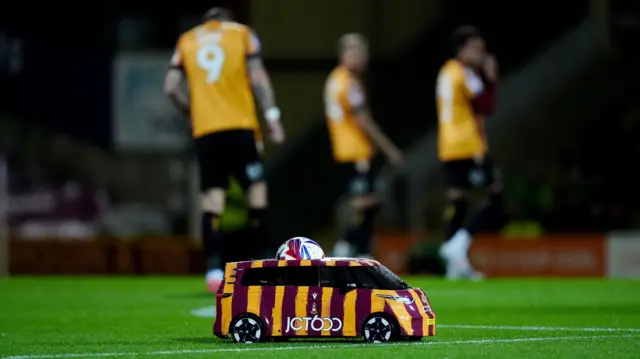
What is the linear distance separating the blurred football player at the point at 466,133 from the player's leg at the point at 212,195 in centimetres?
448

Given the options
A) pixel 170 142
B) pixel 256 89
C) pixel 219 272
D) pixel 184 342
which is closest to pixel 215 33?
pixel 256 89

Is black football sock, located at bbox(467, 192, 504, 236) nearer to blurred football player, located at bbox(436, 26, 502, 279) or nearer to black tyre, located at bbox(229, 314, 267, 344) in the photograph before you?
blurred football player, located at bbox(436, 26, 502, 279)

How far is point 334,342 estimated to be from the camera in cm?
936

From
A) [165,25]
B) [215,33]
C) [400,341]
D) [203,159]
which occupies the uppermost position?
[165,25]

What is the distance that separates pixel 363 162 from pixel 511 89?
20.8 ft

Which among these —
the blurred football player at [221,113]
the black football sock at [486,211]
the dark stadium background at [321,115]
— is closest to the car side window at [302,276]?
the blurred football player at [221,113]

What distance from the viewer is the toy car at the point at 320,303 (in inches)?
356

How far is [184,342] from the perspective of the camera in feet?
31.0

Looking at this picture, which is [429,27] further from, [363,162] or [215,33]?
[215,33]

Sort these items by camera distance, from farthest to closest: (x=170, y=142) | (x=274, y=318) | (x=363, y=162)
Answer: (x=170, y=142) < (x=363, y=162) < (x=274, y=318)

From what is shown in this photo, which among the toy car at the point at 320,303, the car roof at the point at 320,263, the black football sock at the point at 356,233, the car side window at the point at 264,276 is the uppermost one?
the black football sock at the point at 356,233

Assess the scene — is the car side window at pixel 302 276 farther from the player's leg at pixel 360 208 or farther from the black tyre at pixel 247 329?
the player's leg at pixel 360 208

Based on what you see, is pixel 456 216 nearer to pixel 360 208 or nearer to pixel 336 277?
pixel 360 208

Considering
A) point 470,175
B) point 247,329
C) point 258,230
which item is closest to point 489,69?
point 470,175
